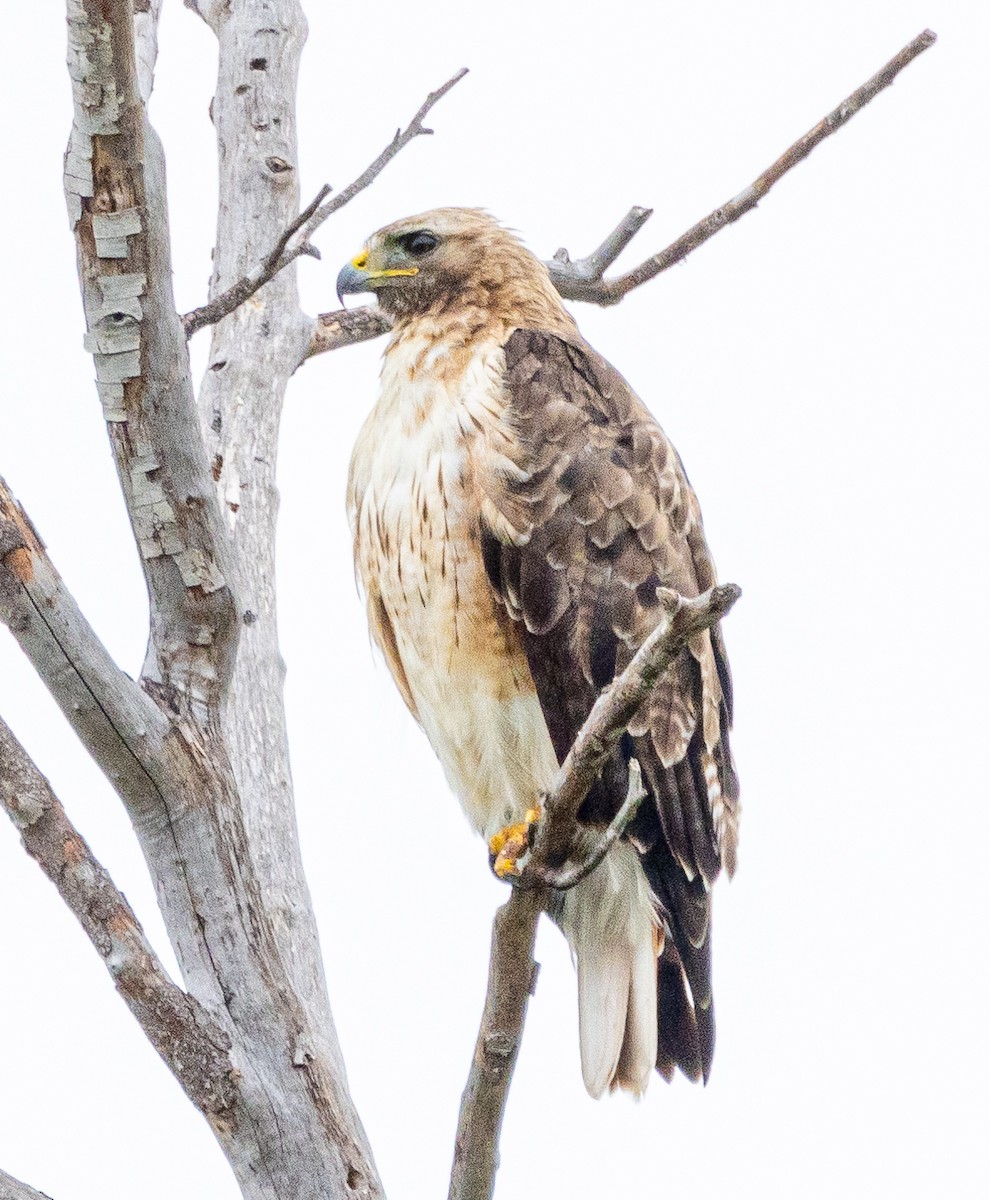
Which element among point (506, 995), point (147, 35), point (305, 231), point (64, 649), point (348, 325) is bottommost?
point (506, 995)

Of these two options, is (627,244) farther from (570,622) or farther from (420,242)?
(570,622)

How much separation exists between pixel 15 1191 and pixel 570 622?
6.85 feet

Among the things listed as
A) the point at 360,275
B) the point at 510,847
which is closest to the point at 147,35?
the point at 360,275

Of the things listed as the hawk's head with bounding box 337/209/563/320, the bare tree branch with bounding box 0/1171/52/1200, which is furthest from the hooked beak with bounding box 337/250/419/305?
the bare tree branch with bounding box 0/1171/52/1200

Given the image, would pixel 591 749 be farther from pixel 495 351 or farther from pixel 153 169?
pixel 495 351

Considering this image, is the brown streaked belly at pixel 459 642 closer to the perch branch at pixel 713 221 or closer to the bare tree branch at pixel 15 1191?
the perch branch at pixel 713 221

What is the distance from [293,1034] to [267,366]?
2226 millimetres

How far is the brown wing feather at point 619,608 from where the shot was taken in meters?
4.30

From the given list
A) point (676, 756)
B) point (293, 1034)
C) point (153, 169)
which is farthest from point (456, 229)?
point (293, 1034)

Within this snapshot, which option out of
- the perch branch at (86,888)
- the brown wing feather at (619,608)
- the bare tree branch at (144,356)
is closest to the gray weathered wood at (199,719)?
the bare tree branch at (144,356)

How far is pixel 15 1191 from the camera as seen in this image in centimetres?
284

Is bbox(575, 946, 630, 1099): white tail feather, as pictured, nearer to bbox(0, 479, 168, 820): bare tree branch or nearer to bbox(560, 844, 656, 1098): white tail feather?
bbox(560, 844, 656, 1098): white tail feather

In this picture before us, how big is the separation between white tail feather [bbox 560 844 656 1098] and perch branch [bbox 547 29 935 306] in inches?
79.5

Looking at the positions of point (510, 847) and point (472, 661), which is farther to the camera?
point (472, 661)
